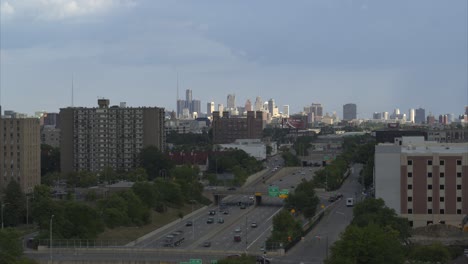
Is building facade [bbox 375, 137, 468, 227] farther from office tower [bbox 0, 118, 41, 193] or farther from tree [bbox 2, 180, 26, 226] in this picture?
office tower [bbox 0, 118, 41, 193]

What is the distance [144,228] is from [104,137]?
30.0m

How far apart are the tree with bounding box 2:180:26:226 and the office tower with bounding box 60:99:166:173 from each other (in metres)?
27.4

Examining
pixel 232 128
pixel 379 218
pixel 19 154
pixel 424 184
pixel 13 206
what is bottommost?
pixel 13 206

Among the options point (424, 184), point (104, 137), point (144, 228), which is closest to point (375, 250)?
point (424, 184)

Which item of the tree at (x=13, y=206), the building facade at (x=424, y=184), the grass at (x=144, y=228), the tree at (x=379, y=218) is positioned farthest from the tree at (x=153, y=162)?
the tree at (x=379, y=218)

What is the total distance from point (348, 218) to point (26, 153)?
23.3 m

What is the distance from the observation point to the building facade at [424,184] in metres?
40.7

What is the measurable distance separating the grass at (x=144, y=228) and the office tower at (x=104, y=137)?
1995cm

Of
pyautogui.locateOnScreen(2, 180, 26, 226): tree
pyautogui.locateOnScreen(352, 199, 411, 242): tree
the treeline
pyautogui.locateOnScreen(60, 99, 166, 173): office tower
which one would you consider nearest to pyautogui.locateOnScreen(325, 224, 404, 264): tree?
the treeline

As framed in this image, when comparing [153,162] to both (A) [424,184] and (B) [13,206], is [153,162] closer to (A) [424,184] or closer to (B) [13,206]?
(B) [13,206]

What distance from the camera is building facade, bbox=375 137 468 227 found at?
40719mm

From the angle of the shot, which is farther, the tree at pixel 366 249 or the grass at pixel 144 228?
the grass at pixel 144 228

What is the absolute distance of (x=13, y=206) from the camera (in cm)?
4378

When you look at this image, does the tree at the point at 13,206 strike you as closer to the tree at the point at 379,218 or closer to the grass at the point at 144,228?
the grass at the point at 144,228
